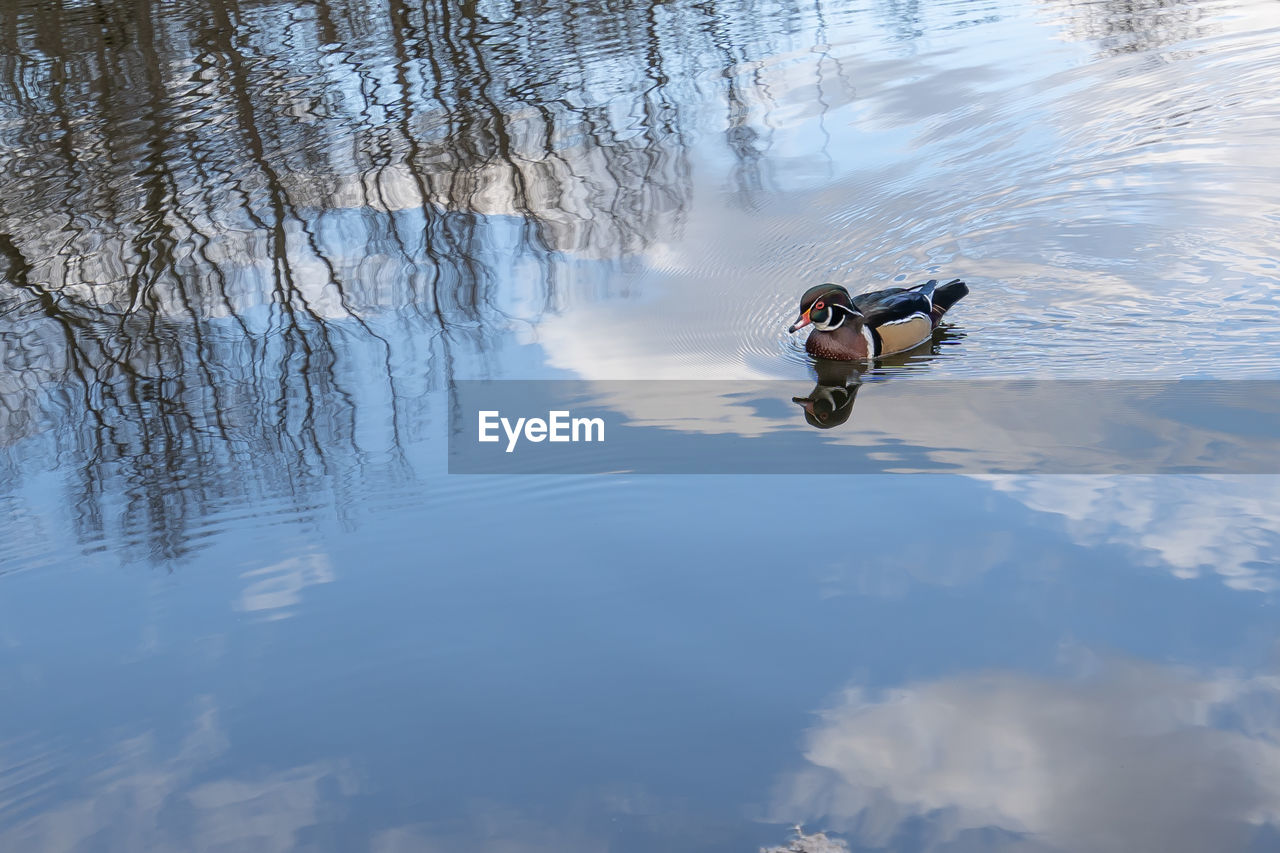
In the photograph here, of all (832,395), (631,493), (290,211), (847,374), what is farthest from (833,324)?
(290,211)

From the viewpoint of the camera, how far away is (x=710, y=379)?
282 inches

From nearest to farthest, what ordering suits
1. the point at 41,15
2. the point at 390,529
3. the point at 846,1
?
the point at 390,529, the point at 846,1, the point at 41,15

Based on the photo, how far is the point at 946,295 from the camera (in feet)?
25.8

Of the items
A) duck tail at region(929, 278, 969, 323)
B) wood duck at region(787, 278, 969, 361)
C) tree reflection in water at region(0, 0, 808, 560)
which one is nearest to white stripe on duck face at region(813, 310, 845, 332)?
wood duck at region(787, 278, 969, 361)

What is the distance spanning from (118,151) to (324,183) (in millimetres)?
2622

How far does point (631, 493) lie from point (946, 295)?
298 centimetres

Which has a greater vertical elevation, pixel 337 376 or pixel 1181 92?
pixel 1181 92

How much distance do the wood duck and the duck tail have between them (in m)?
0.22

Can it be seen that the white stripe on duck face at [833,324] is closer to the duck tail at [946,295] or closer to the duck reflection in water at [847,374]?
the duck reflection in water at [847,374]

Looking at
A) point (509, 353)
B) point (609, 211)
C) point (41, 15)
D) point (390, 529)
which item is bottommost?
point (390, 529)

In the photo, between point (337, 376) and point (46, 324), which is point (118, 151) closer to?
point (46, 324)

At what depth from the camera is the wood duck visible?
7.42 meters

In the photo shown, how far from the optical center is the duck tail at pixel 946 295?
7793mm

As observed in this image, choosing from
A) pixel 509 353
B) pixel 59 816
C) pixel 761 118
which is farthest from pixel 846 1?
pixel 59 816
